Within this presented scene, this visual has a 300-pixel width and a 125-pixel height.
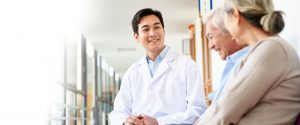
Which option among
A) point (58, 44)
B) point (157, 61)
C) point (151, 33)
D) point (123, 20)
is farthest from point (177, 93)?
point (123, 20)

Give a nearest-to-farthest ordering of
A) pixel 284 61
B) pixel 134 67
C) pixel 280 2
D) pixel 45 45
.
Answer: pixel 284 61, pixel 280 2, pixel 134 67, pixel 45 45

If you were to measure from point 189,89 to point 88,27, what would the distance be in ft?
22.6

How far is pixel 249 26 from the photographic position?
1.56 m

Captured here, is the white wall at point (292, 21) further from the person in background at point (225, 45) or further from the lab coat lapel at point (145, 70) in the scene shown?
the lab coat lapel at point (145, 70)

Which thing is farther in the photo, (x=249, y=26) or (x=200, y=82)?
(x=200, y=82)

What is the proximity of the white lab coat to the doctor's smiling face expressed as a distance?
84 mm

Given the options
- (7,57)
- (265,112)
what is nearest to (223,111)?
(265,112)

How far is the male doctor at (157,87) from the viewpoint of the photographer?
2.31 meters

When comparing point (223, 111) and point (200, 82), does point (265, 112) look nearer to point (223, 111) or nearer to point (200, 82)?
point (223, 111)

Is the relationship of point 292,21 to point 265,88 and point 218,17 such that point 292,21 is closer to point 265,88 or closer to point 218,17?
point 218,17

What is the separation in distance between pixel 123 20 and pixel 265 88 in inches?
278

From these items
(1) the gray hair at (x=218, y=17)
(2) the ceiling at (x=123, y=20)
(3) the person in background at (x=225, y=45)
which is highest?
(2) the ceiling at (x=123, y=20)

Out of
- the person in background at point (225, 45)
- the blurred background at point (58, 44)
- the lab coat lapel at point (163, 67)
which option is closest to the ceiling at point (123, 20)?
the blurred background at point (58, 44)

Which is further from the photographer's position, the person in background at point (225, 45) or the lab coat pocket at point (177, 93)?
the lab coat pocket at point (177, 93)
